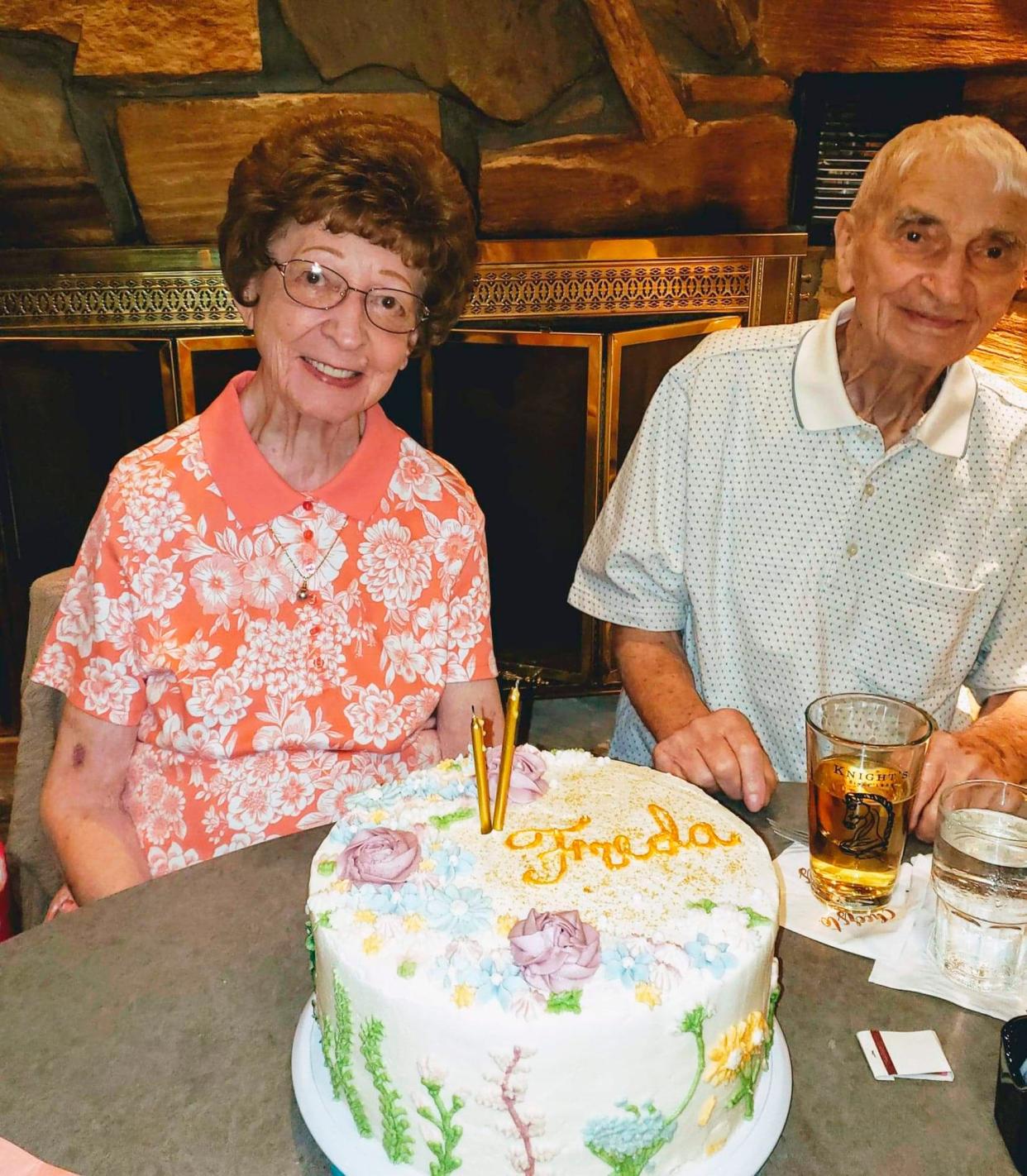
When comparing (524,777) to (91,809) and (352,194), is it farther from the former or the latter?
(352,194)

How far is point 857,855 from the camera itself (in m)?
1.04

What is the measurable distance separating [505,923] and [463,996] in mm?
81

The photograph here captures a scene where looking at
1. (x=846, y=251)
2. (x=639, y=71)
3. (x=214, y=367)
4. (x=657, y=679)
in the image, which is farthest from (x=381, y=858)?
(x=639, y=71)

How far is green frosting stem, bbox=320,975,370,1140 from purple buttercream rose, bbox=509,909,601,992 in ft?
0.43

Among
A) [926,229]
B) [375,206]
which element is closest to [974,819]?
[926,229]

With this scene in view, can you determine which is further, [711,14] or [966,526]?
[711,14]

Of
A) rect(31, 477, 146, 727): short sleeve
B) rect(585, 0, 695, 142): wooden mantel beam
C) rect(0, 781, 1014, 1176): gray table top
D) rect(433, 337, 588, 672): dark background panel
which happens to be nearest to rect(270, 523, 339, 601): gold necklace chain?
rect(31, 477, 146, 727): short sleeve

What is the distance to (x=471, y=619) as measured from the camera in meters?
1.46

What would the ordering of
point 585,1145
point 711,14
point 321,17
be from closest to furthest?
point 585,1145 < point 321,17 < point 711,14

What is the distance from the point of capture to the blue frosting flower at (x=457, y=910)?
80cm

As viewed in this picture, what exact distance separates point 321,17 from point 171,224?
56cm

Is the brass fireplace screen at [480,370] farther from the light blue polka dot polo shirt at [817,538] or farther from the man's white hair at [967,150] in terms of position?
the man's white hair at [967,150]

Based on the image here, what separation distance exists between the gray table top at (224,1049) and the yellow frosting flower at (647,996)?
0.17 meters

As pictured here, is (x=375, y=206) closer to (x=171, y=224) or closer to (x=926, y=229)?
(x=926, y=229)
